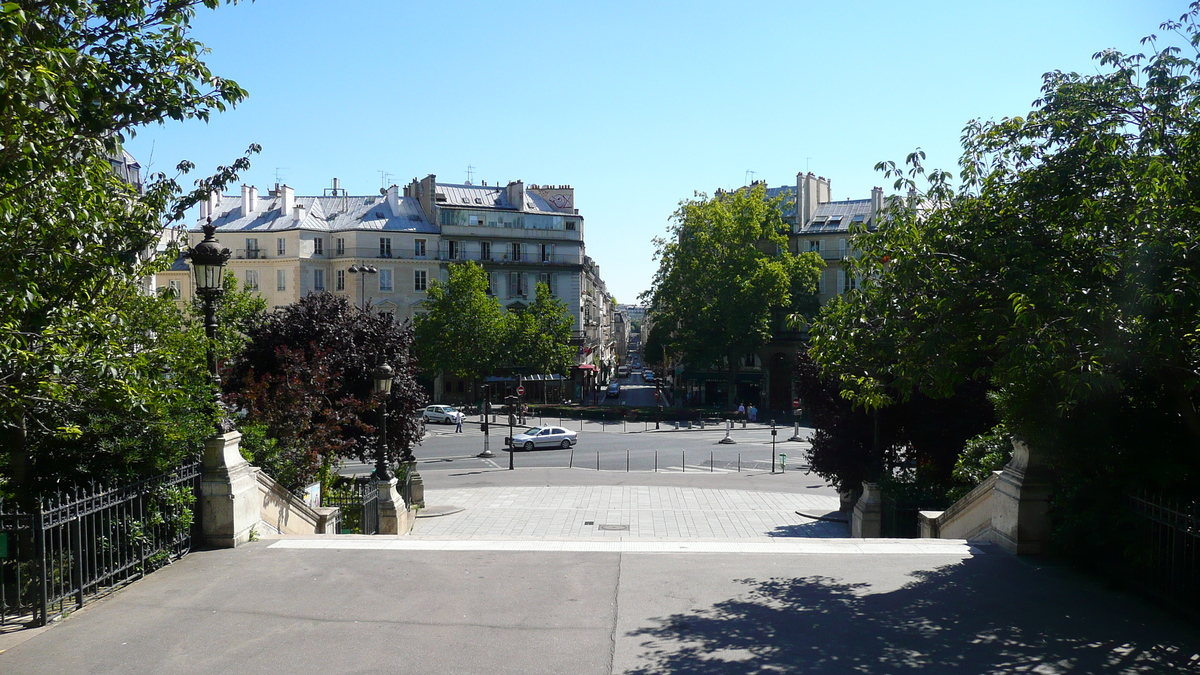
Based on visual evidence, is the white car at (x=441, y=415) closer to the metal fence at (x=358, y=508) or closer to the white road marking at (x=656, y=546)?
the metal fence at (x=358, y=508)

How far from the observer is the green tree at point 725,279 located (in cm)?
5588

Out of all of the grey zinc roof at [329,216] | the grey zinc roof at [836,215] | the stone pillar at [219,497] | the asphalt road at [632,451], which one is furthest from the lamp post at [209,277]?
the grey zinc roof at [836,215]

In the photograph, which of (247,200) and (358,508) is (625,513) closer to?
(358,508)

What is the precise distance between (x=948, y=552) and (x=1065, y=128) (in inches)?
190

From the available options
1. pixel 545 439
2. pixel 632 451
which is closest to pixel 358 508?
pixel 632 451

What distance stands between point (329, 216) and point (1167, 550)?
60.9m

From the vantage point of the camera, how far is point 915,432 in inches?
755

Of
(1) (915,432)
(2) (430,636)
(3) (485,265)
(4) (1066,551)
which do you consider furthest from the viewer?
(3) (485,265)

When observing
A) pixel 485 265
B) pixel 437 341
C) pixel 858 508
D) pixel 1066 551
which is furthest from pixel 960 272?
pixel 485 265

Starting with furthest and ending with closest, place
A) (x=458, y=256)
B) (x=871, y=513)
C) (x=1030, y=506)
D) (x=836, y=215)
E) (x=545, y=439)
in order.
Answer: (x=836, y=215)
(x=458, y=256)
(x=545, y=439)
(x=871, y=513)
(x=1030, y=506)

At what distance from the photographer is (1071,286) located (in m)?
7.30

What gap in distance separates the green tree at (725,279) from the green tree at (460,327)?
37.2 feet

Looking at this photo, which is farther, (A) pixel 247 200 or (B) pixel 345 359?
(A) pixel 247 200

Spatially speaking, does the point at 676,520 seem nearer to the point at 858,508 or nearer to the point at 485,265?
the point at 858,508
